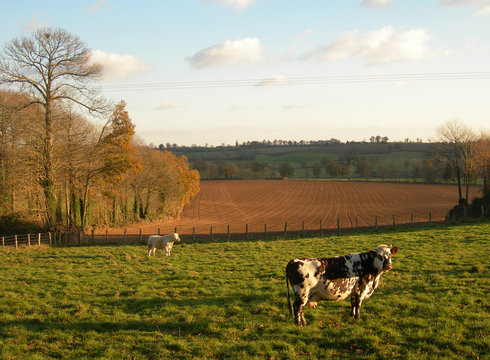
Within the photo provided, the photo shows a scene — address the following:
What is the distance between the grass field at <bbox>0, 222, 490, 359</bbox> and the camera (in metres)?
6.84

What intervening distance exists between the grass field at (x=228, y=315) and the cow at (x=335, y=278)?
0.45 meters

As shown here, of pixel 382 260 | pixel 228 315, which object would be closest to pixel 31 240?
pixel 228 315

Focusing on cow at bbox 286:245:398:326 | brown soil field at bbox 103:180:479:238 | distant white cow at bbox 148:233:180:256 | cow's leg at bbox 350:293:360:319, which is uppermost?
cow at bbox 286:245:398:326

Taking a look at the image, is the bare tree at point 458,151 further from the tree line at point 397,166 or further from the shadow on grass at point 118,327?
the shadow on grass at point 118,327

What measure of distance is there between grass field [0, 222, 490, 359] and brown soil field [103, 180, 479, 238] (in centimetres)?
2048

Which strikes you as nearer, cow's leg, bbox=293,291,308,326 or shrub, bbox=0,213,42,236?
cow's leg, bbox=293,291,308,326

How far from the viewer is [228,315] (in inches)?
342

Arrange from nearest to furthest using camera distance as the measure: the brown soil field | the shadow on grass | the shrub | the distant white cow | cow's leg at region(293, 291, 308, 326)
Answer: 1. the shadow on grass
2. cow's leg at region(293, 291, 308, 326)
3. the distant white cow
4. the shrub
5. the brown soil field

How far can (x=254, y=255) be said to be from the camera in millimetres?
17547

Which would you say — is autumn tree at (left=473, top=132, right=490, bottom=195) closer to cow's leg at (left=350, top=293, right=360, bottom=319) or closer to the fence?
cow's leg at (left=350, top=293, right=360, bottom=319)

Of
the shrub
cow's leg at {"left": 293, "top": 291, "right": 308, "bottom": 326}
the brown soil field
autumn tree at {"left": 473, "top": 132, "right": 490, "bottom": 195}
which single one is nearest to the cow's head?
cow's leg at {"left": 293, "top": 291, "right": 308, "bottom": 326}

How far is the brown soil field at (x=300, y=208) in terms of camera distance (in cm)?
3862

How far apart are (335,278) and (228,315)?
A: 8.89ft

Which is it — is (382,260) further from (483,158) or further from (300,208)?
(300,208)
